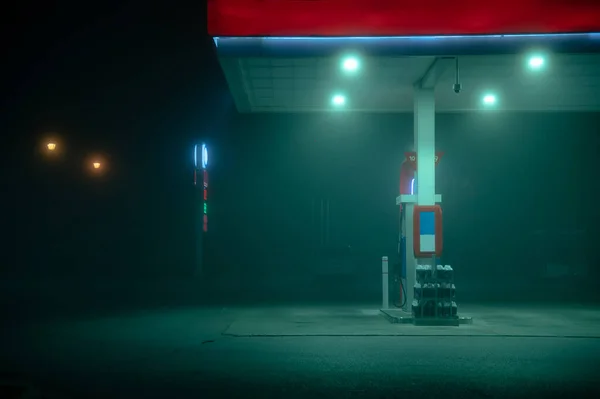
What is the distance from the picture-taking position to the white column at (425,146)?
664 inches

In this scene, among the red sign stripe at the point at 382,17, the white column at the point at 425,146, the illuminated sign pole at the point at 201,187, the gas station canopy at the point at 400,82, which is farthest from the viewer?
the illuminated sign pole at the point at 201,187

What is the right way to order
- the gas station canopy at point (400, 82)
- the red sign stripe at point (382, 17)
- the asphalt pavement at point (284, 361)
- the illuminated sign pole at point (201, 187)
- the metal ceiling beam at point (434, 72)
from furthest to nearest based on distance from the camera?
1. the illuminated sign pole at point (201, 187)
2. the gas station canopy at point (400, 82)
3. the metal ceiling beam at point (434, 72)
4. the red sign stripe at point (382, 17)
5. the asphalt pavement at point (284, 361)

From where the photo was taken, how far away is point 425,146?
1698 centimetres

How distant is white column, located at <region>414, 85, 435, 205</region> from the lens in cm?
1686

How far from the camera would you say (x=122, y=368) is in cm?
1045

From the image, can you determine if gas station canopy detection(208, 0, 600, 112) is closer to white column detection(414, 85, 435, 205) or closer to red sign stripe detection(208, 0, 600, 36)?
red sign stripe detection(208, 0, 600, 36)

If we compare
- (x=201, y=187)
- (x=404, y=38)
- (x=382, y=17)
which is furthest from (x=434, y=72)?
A: (x=201, y=187)

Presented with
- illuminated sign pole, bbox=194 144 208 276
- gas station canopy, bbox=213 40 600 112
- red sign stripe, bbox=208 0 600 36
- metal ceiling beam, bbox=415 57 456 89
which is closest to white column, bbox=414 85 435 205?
metal ceiling beam, bbox=415 57 456 89

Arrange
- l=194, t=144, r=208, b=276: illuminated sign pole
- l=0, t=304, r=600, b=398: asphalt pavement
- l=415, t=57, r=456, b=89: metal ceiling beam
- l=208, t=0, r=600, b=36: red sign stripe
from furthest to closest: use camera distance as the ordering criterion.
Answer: l=194, t=144, r=208, b=276: illuminated sign pole → l=415, t=57, r=456, b=89: metal ceiling beam → l=208, t=0, r=600, b=36: red sign stripe → l=0, t=304, r=600, b=398: asphalt pavement

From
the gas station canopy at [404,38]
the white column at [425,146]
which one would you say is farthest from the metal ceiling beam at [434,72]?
the white column at [425,146]

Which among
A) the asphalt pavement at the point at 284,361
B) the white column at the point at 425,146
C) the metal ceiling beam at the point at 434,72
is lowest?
the asphalt pavement at the point at 284,361

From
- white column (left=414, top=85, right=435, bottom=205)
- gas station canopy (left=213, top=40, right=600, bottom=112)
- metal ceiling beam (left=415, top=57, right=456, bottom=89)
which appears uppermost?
gas station canopy (left=213, top=40, right=600, bottom=112)

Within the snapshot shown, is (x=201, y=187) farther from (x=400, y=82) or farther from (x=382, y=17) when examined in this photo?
(x=382, y=17)

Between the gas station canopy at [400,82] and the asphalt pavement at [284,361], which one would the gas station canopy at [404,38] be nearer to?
the gas station canopy at [400,82]
